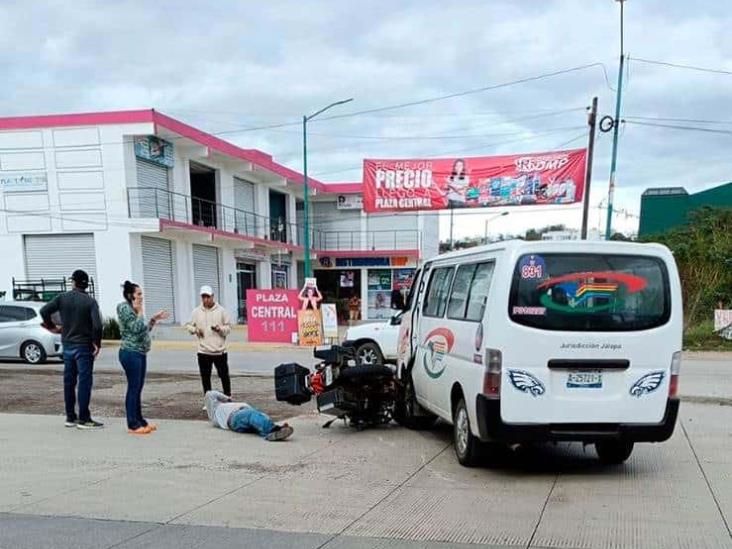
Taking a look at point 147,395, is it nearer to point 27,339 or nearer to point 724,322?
point 27,339

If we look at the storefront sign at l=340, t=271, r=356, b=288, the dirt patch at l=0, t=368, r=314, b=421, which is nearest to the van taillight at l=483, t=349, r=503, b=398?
the dirt patch at l=0, t=368, r=314, b=421

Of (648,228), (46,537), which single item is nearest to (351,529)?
(46,537)

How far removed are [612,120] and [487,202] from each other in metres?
5.22

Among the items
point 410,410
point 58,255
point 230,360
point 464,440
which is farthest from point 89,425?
point 58,255

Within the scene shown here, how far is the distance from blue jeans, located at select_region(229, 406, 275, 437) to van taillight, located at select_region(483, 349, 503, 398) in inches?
119

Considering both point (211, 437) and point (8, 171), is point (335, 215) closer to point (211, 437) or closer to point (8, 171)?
point (8, 171)

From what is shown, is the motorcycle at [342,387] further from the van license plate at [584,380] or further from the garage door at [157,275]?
the garage door at [157,275]

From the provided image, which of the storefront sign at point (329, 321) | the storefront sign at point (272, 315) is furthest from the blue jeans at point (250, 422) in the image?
the storefront sign at point (272, 315)

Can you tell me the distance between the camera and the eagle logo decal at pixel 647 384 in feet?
19.3

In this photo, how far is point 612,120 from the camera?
2205 cm

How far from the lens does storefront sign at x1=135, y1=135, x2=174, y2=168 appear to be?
2564 centimetres

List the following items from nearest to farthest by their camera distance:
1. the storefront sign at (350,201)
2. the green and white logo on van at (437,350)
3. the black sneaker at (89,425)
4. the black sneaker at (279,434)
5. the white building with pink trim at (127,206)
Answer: the green and white logo on van at (437,350) → the black sneaker at (279,434) → the black sneaker at (89,425) → the white building with pink trim at (127,206) → the storefront sign at (350,201)

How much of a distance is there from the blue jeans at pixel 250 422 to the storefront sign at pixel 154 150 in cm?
1986

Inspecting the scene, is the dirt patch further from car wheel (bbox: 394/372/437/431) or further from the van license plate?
the van license plate
